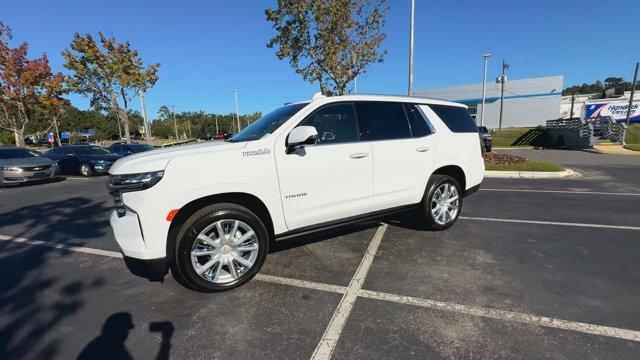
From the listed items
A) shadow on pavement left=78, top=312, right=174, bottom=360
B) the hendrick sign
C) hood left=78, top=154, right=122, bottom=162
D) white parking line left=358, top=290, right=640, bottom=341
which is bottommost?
white parking line left=358, top=290, right=640, bottom=341

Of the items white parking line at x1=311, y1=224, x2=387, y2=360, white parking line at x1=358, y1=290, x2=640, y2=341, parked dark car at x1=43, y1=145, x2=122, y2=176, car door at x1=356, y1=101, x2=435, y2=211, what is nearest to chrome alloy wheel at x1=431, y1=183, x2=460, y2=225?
car door at x1=356, y1=101, x2=435, y2=211

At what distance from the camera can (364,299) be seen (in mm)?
3148

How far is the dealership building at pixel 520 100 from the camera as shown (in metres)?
49.9

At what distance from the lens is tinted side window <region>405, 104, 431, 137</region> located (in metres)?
4.53

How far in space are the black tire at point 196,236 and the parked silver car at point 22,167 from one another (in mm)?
11358

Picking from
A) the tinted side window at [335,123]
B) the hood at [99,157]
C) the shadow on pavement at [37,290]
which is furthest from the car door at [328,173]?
the hood at [99,157]

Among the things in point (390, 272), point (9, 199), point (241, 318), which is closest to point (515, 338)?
point (390, 272)

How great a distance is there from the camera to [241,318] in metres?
2.91

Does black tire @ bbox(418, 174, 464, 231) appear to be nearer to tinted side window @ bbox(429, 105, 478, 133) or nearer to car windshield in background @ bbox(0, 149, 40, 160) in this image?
tinted side window @ bbox(429, 105, 478, 133)

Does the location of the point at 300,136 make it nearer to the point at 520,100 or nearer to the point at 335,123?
the point at 335,123

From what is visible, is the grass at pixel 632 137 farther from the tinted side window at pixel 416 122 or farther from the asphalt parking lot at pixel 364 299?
the tinted side window at pixel 416 122

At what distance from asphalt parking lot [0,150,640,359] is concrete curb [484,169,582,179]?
543 centimetres

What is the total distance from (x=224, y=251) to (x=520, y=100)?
6034 cm

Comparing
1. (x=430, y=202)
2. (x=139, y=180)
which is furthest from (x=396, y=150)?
(x=139, y=180)
